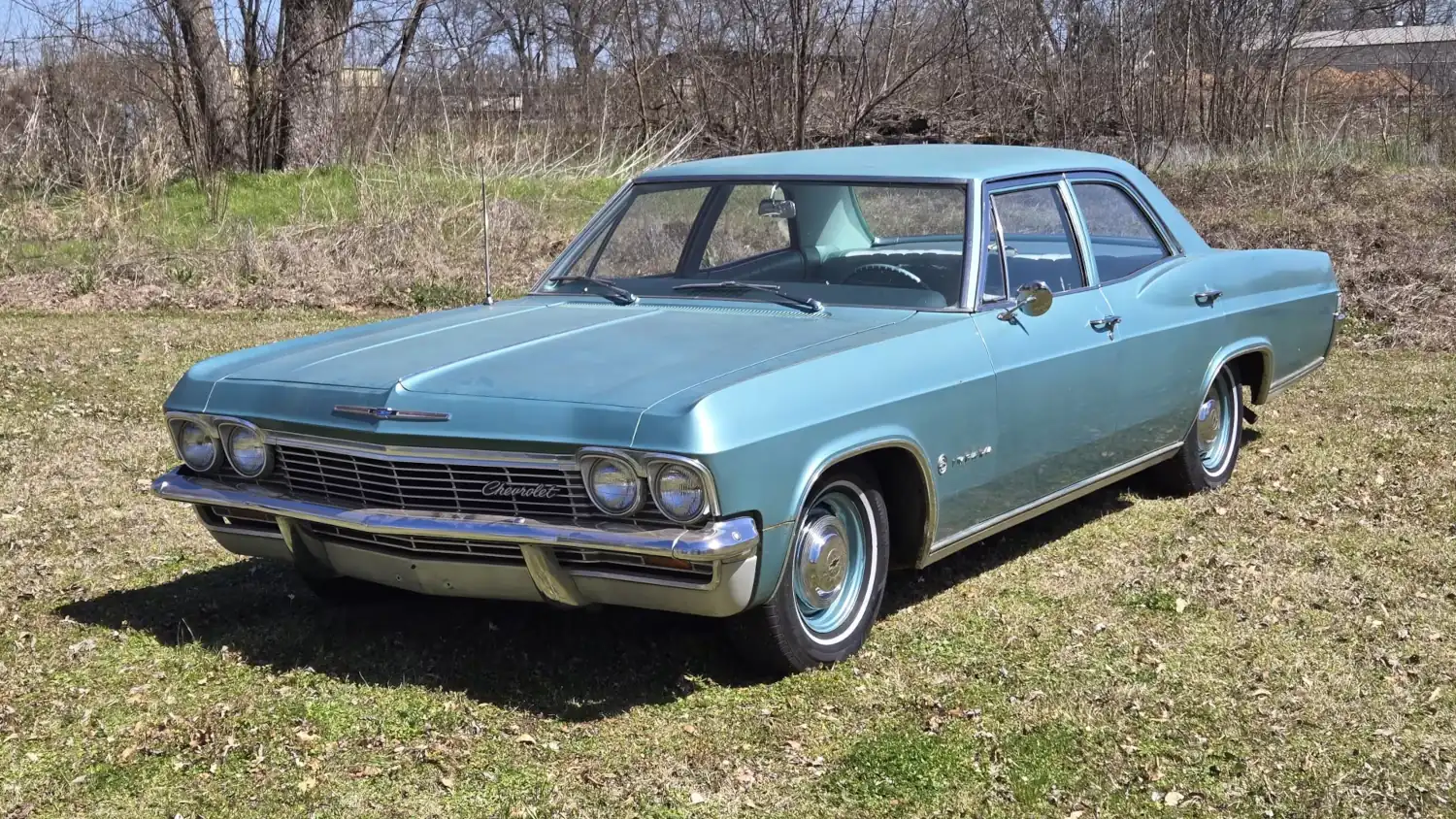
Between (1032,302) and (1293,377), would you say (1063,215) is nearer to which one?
(1032,302)

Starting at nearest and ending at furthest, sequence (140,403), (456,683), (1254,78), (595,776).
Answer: (595,776), (456,683), (140,403), (1254,78)

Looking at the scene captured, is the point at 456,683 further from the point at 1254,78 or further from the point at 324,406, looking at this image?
the point at 1254,78

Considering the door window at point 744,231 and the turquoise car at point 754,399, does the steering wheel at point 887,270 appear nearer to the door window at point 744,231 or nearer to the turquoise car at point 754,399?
the turquoise car at point 754,399

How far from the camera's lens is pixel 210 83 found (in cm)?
1612

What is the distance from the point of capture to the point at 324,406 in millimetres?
4348

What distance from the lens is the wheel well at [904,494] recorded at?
4.66 metres

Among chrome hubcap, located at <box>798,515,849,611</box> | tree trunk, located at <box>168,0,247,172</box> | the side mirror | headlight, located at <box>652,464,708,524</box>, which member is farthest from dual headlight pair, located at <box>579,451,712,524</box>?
tree trunk, located at <box>168,0,247,172</box>

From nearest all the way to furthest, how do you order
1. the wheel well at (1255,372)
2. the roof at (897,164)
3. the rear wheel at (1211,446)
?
the roof at (897,164) → the rear wheel at (1211,446) → the wheel well at (1255,372)

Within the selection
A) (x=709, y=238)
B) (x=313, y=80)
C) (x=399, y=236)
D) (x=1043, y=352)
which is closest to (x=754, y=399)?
(x=1043, y=352)

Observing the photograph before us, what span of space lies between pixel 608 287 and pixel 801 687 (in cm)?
178

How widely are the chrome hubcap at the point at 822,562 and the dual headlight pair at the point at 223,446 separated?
5.21 feet

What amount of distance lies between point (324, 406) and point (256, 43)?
43.2ft

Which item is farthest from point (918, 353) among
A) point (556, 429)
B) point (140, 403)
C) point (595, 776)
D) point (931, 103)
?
point (931, 103)

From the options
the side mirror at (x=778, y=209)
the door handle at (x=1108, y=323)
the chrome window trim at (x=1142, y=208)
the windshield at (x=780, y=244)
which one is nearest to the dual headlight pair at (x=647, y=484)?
the windshield at (x=780, y=244)
